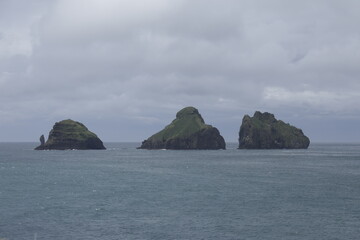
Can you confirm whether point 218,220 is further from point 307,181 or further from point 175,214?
point 307,181

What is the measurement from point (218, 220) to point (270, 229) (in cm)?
884

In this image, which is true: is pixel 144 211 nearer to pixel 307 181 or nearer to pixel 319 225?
pixel 319 225

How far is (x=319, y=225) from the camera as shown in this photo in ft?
199

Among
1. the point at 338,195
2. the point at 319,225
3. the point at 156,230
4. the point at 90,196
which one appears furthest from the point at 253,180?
the point at 156,230

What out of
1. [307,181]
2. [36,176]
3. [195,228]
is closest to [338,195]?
[307,181]

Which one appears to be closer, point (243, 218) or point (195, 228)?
point (195, 228)

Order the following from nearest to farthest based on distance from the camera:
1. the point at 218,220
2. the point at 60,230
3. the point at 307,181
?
the point at 60,230 → the point at 218,220 → the point at 307,181

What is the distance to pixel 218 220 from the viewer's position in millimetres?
64125

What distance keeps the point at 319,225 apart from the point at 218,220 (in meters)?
14.7

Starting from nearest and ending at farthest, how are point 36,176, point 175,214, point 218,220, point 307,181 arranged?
1. point 218,220
2. point 175,214
3. point 307,181
4. point 36,176

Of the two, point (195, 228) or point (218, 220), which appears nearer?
point (195, 228)

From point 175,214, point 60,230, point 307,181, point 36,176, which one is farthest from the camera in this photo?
point 36,176

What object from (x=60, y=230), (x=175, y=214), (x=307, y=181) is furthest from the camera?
(x=307, y=181)

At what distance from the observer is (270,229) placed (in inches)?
2299
